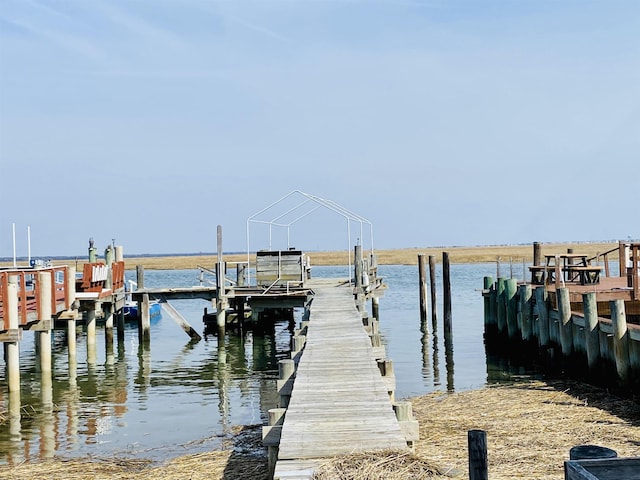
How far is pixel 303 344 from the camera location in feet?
46.7

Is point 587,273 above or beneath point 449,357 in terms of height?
above

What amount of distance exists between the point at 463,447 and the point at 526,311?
11537 mm

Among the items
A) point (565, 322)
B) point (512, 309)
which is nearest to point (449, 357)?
point (512, 309)

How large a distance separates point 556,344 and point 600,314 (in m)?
1.97

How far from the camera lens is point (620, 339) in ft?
47.6

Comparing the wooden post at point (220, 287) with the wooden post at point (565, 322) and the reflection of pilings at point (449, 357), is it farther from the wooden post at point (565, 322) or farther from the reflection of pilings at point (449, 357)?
the wooden post at point (565, 322)

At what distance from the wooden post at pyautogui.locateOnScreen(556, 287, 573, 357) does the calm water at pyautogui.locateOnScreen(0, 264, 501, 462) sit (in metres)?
2.22

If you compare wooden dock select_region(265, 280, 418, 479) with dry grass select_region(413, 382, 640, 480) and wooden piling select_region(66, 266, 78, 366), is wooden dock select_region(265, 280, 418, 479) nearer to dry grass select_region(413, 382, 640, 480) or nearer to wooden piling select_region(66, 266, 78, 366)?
dry grass select_region(413, 382, 640, 480)

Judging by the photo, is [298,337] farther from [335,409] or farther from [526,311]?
[526,311]

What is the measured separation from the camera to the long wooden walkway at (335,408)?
301 inches

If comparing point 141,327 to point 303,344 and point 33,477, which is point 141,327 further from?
point 33,477

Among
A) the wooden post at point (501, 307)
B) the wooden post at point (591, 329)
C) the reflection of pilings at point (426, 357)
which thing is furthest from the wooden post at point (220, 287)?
the wooden post at point (591, 329)

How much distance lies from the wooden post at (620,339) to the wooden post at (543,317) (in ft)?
15.2

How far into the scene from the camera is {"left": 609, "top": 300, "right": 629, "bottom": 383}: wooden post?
14.3 meters
